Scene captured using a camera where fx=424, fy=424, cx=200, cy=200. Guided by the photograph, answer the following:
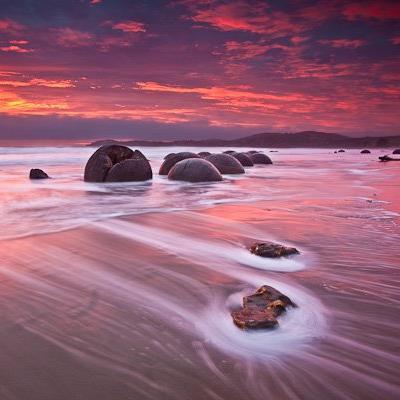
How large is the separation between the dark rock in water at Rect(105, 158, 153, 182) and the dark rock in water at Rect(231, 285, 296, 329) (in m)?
9.23

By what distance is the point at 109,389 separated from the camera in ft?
5.25

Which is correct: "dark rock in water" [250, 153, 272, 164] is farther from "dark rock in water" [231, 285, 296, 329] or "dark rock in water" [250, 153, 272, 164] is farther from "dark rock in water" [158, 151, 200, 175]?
"dark rock in water" [231, 285, 296, 329]

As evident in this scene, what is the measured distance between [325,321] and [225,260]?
1.32 m

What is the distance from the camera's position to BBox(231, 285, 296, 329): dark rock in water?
2.15m

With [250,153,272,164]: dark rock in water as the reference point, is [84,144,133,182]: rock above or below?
above

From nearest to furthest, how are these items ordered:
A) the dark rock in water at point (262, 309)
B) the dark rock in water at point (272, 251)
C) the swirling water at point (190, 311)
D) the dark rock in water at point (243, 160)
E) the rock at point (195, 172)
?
1. the swirling water at point (190, 311)
2. the dark rock in water at point (262, 309)
3. the dark rock in water at point (272, 251)
4. the rock at point (195, 172)
5. the dark rock in water at point (243, 160)

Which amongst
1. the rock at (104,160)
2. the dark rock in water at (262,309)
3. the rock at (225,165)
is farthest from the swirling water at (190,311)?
the rock at (225,165)

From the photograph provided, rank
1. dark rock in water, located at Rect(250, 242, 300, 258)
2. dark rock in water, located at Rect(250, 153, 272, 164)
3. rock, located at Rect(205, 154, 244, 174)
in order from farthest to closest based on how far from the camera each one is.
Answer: dark rock in water, located at Rect(250, 153, 272, 164), rock, located at Rect(205, 154, 244, 174), dark rock in water, located at Rect(250, 242, 300, 258)

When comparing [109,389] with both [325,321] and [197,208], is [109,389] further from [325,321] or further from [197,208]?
[197,208]

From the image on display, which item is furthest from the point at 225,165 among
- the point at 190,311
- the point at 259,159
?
the point at 190,311

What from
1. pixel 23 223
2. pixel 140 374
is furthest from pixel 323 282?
pixel 23 223

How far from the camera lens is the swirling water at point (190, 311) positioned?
65.6 inches

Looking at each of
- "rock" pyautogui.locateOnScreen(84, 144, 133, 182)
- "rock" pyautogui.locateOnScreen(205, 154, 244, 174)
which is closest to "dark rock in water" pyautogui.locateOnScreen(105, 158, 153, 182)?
"rock" pyautogui.locateOnScreen(84, 144, 133, 182)

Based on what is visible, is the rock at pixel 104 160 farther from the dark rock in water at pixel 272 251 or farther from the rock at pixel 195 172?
the dark rock in water at pixel 272 251
